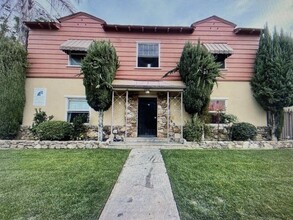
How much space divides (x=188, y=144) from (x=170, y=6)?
586 centimetres

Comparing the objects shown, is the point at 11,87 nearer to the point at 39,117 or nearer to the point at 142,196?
the point at 39,117

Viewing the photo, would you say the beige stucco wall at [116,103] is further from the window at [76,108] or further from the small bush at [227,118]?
the small bush at [227,118]

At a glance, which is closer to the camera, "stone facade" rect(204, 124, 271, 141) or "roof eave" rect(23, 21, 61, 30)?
"stone facade" rect(204, 124, 271, 141)

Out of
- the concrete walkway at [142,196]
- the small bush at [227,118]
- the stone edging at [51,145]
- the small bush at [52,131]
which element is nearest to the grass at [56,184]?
the concrete walkway at [142,196]

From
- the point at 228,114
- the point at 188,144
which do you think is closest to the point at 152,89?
the point at 188,144

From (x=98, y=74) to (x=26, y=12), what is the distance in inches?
356

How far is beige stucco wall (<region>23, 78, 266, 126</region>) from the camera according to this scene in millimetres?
12281

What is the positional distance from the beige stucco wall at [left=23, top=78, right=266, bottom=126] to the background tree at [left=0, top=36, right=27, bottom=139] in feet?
2.19

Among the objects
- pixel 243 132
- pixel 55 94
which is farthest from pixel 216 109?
pixel 55 94

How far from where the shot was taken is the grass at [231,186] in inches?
149

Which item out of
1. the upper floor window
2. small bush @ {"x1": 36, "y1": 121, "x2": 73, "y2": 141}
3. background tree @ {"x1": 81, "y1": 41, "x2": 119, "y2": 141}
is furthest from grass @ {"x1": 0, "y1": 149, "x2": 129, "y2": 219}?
the upper floor window

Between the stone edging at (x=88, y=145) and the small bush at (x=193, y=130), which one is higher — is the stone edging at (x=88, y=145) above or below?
below

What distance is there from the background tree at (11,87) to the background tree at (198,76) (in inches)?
350

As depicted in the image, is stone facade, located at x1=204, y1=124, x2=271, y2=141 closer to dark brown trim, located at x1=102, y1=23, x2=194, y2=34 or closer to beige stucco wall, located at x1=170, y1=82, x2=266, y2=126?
beige stucco wall, located at x1=170, y1=82, x2=266, y2=126
